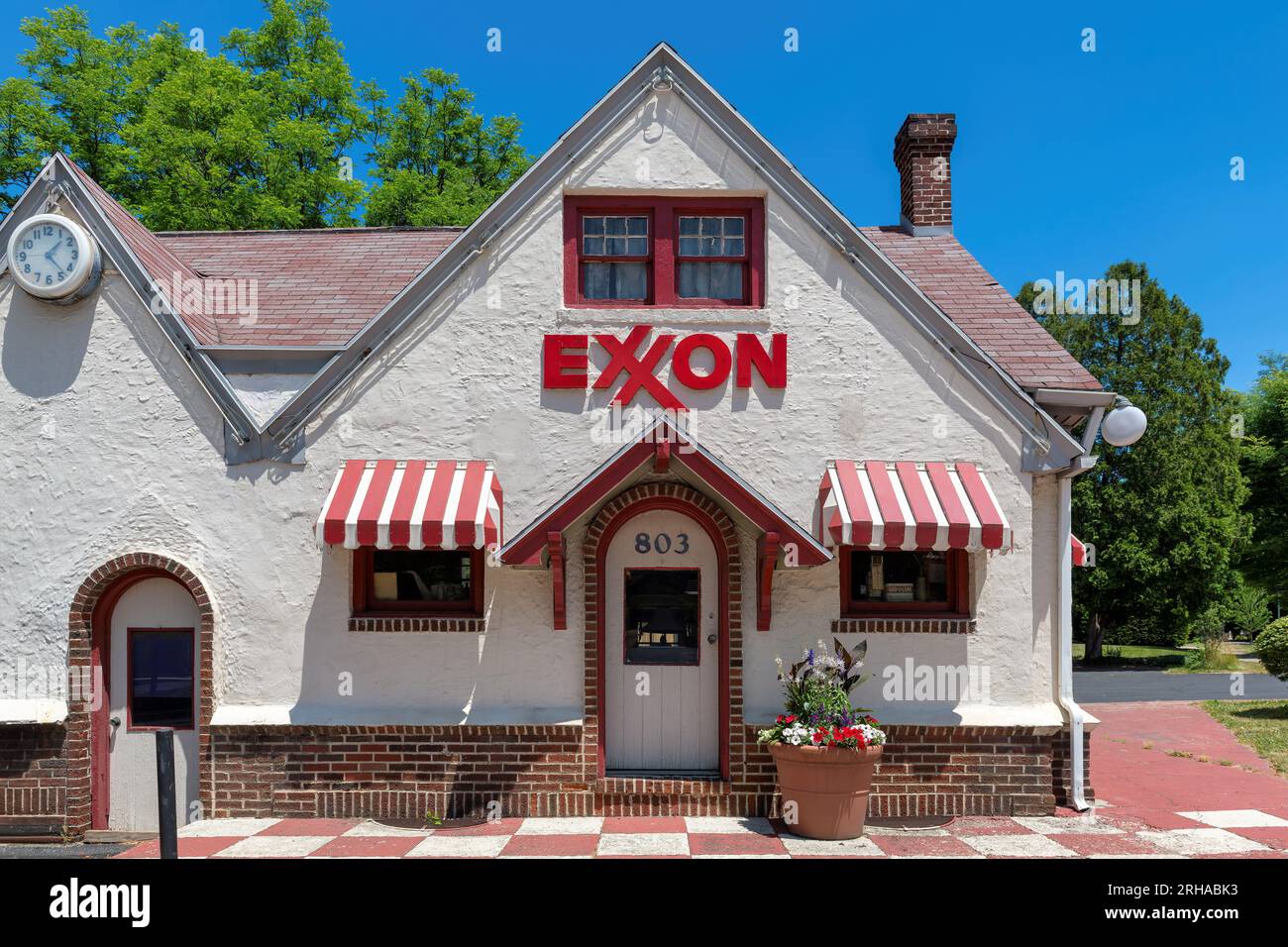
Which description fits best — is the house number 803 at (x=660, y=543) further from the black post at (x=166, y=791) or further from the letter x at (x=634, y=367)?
the black post at (x=166, y=791)

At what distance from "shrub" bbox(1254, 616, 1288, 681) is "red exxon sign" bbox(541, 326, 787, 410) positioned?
12.8 m

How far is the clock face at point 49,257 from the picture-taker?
833 centimetres

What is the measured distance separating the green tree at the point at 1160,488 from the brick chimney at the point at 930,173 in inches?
652

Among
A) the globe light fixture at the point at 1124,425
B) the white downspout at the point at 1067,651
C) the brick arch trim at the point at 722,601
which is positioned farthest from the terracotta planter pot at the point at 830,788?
the globe light fixture at the point at 1124,425

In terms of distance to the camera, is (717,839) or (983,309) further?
(983,309)

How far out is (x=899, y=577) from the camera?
859cm

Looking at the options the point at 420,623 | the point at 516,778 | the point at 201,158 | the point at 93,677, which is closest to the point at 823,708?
the point at 516,778

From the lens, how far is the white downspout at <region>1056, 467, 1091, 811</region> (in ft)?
27.2

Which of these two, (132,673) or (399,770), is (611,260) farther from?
(132,673)

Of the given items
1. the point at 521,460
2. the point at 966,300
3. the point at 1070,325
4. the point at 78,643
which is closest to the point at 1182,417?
the point at 1070,325

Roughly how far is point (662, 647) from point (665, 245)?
13.8 feet

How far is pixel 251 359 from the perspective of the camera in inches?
342

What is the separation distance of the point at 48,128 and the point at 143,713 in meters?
17.9
